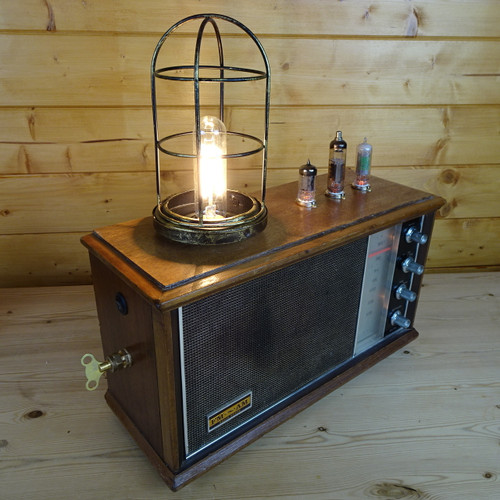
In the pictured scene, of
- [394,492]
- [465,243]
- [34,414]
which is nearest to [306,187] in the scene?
[394,492]

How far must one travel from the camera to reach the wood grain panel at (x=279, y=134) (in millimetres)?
1300

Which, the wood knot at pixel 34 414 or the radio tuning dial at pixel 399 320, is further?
the radio tuning dial at pixel 399 320

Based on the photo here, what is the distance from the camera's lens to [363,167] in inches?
45.4

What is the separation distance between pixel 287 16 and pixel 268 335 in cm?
83

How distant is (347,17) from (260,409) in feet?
3.27

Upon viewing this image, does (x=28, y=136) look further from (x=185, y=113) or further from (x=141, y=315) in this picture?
(x=141, y=315)

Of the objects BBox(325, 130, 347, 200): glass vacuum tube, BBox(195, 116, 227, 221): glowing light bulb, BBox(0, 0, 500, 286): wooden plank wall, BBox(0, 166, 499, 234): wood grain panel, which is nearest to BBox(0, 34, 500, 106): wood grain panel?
BBox(0, 0, 500, 286): wooden plank wall

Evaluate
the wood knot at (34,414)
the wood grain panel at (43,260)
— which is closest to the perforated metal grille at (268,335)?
the wood knot at (34,414)

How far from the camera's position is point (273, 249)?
850 millimetres

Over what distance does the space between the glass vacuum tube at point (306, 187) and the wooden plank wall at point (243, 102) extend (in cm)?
39

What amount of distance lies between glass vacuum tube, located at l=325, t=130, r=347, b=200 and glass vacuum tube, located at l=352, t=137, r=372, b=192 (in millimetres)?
64

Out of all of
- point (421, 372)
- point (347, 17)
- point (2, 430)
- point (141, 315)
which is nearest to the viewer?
point (141, 315)

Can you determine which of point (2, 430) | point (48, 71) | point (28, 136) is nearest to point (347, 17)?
point (48, 71)

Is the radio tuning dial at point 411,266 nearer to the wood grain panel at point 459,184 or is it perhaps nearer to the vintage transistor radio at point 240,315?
the vintage transistor radio at point 240,315
